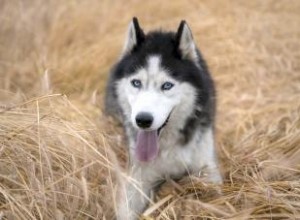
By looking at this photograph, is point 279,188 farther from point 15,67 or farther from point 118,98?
point 15,67

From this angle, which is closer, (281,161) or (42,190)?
(42,190)

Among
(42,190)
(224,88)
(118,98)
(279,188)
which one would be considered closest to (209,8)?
(224,88)

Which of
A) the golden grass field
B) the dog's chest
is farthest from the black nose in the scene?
the dog's chest

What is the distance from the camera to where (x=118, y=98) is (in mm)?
3879

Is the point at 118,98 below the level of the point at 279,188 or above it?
above

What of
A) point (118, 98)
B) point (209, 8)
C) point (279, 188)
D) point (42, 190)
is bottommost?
point (279, 188)

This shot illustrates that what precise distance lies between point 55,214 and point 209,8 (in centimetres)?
546

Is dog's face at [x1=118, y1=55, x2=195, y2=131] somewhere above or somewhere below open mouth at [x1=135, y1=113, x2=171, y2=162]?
above

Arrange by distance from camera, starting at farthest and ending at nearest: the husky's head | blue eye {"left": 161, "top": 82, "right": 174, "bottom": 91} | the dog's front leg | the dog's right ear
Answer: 1. the dog's right ear
2. blue eye {"left": 161, "top": 82, "right": 174, "bottom": 91}
3. the husky's head
4. the dog's front leg

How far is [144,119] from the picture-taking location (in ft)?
11.0

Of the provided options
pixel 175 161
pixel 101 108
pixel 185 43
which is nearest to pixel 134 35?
pixel 185 43

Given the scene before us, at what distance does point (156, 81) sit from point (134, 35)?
446 millimetres

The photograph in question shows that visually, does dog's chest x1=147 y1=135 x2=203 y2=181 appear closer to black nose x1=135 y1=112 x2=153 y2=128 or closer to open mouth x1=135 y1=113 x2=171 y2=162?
open mouth x1=135 y1=113 x2=171 y2=162

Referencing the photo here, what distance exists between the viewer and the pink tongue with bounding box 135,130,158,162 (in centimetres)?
368
